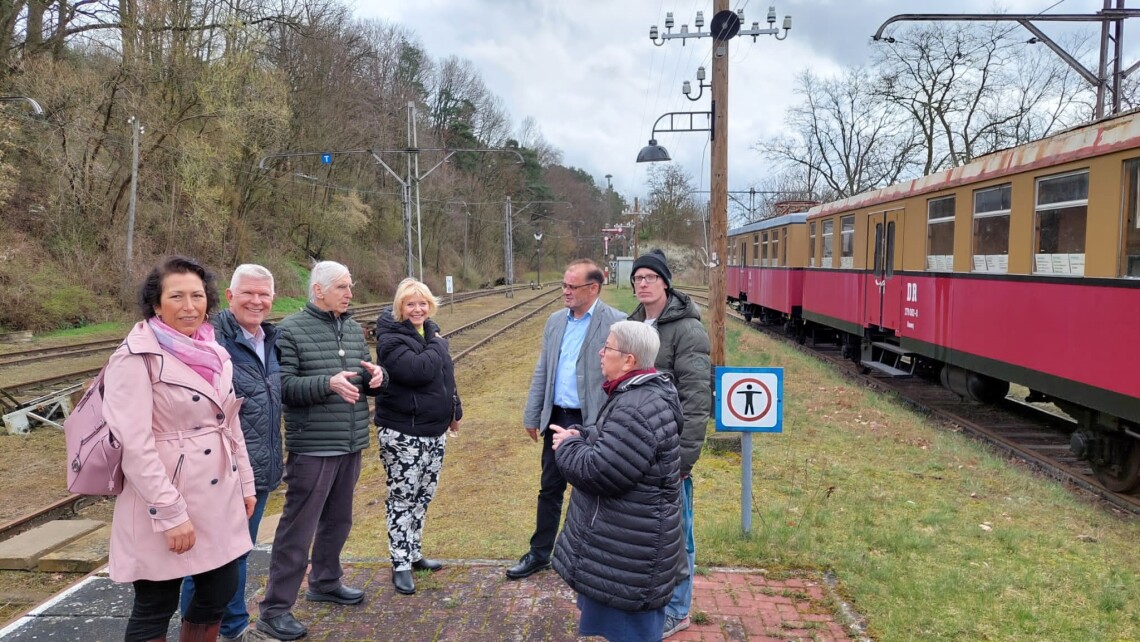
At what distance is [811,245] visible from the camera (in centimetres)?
1648

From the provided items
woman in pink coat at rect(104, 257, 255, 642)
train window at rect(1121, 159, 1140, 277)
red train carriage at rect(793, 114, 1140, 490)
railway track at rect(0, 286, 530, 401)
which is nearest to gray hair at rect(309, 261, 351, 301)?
woman in pink coat at rect(104, 257, 255, 642)

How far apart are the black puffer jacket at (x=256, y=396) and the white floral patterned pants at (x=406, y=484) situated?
2.23 ft

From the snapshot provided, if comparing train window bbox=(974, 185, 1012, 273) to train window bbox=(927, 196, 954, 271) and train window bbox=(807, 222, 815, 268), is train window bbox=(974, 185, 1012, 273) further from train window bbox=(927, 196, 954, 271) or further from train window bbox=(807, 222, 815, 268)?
train window bbox=(807, 222, 815, 268)

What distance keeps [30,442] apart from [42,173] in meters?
17.9

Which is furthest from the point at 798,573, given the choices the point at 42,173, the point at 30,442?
the point at 42,173

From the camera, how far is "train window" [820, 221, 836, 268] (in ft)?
49.5

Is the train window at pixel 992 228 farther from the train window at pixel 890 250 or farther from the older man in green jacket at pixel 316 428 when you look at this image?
the older man in green jacket at pixel 316 428

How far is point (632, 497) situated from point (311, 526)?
1928 millimetres

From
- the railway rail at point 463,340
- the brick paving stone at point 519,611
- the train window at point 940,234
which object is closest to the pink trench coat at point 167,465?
the brick paving stone at point 519,611

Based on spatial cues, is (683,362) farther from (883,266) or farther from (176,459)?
(883,266)

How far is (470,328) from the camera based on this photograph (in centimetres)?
2486

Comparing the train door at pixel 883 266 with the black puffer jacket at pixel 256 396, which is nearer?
the black puffer jacket at pixel 256 396

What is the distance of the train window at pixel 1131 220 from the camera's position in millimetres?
6035

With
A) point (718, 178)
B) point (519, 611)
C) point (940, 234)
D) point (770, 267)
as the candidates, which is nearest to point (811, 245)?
point (770, 267)
